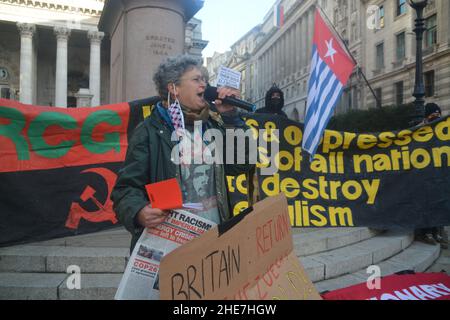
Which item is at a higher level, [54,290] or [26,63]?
[26,63]

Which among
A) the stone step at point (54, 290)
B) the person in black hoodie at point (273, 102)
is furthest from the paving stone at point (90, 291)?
the person in black hoodie at point (273, 102)

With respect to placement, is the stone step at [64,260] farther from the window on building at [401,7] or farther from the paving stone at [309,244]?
the window on building at [401,7]

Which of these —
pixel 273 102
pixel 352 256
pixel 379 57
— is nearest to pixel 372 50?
pixel 379 57

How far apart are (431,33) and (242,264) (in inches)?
1374

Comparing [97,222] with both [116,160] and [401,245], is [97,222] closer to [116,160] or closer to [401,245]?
[116,160]

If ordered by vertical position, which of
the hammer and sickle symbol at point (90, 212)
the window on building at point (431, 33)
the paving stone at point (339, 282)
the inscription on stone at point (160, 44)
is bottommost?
the paving stone at point (339, 282)

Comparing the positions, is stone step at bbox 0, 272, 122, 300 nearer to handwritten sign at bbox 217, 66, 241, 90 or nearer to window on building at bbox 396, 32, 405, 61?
handwritten sign at bbox 217, 66, 241, 90

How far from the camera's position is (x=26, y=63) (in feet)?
103

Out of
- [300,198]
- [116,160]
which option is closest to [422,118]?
[300,198]

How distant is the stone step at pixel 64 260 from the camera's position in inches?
137

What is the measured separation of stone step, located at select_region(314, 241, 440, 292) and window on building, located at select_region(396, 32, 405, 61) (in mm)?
33582

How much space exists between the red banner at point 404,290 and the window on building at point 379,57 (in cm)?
3907

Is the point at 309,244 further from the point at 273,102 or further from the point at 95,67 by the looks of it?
the point at 95,67

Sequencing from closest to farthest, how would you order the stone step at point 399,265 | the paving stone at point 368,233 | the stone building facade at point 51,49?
the stone step at point 399,265, the paving stone at point 368,233, the stone building facade at point 51,49
